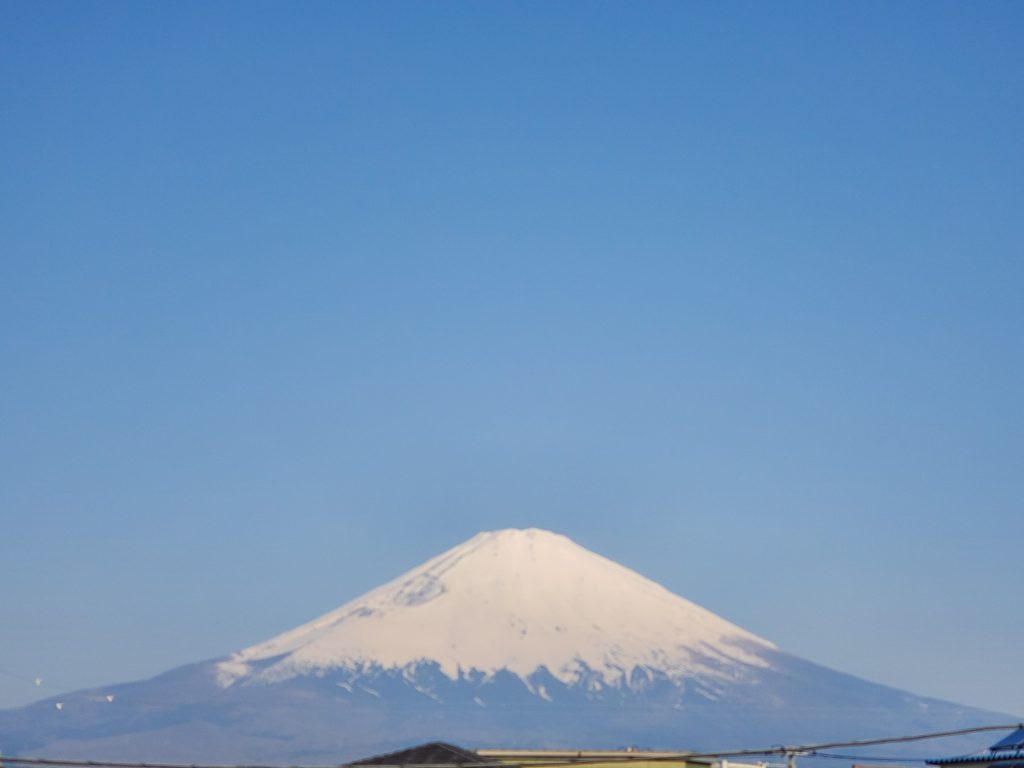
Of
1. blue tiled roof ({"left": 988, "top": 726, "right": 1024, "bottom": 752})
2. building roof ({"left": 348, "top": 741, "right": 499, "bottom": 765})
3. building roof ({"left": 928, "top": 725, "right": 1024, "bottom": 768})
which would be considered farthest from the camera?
building roof ({"left": 348, "top": 741, "right": 499, "bottom": 765})

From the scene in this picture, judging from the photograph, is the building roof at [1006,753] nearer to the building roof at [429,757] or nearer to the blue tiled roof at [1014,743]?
the blue tiled roof at [1014,743]

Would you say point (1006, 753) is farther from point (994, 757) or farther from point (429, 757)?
point (429, 757)

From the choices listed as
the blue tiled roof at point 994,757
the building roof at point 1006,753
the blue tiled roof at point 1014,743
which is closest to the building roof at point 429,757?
the blue tiled roof at point 994,757

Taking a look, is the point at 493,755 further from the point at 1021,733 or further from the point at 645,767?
the point at 1021,733

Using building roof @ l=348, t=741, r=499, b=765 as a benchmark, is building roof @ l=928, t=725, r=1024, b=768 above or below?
below

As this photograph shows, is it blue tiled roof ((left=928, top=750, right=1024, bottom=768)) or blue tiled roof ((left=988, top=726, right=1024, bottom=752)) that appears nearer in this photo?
blue tiled roof ((left=928, top=750, right=1024, bottom=768))

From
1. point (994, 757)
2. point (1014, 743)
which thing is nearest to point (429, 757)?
point (994, 757)

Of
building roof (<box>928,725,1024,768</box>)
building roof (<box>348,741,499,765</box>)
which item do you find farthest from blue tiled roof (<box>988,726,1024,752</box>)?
building roof (<box>348,741,499,765</box>)

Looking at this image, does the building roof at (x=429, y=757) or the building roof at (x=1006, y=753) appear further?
the building roof at (x=429, y=757)

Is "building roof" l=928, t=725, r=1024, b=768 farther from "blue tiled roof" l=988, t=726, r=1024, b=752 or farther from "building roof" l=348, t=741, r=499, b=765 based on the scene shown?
"building roof" l=348, t=741, r=499, b=765

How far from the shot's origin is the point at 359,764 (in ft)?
216

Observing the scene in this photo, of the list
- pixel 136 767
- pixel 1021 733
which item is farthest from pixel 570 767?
pixel 1021 733

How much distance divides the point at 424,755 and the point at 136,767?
31120mm

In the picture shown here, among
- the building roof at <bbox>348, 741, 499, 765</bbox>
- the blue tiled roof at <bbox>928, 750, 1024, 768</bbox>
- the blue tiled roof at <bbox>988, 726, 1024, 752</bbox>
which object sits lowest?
the blue tiled roof at <bbox>928, 750, 1024, 768</bbox>
